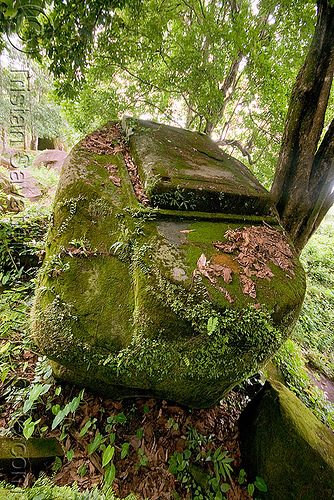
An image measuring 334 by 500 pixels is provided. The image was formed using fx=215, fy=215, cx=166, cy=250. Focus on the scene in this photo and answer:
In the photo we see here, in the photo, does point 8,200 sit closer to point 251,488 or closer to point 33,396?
point 33,396

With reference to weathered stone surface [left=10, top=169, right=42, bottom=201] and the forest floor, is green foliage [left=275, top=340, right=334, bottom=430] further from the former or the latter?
weathered stone surface [left=10, top=169, right=42, bottom=201]

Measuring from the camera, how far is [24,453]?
1.60 m

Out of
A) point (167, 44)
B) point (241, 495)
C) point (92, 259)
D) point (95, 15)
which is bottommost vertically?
point (241, 495)

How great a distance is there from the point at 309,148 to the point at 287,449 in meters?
3.71

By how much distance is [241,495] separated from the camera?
2006mm

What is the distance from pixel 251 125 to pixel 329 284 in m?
6.74

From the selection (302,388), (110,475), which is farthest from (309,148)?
(110,475)

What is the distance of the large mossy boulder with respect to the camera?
162 centimetres

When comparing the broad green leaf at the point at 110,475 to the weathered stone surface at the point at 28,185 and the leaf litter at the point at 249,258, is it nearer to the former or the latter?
the leaf litter at the point at 249,258

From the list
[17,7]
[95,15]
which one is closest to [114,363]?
[17,7]

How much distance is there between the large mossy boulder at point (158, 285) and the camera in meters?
1.62

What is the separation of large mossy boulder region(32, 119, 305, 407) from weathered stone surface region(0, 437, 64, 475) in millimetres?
488

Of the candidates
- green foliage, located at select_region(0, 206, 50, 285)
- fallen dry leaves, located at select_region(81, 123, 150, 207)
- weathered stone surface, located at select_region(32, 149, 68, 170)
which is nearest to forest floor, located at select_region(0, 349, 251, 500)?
green foliage, located at select_region(0, 206, 50, 285)

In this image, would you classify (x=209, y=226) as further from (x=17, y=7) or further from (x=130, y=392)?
(x=17, y=7)
